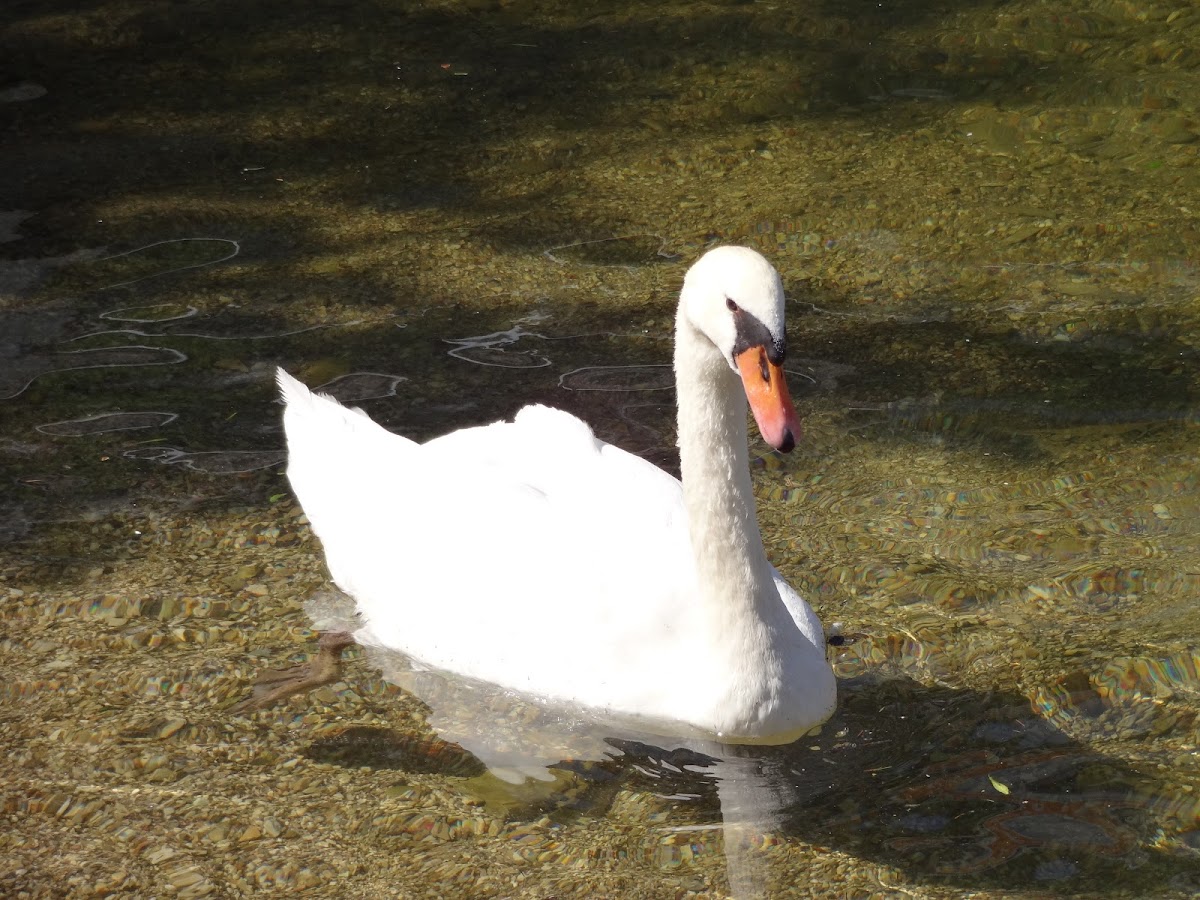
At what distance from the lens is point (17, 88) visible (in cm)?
864

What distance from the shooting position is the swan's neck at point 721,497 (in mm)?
3883

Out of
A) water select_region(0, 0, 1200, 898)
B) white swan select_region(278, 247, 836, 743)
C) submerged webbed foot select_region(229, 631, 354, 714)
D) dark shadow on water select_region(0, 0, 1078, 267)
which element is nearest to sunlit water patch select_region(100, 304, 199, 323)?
water select_region(0, 0, 1200, 898)

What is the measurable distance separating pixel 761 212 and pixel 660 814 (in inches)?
154

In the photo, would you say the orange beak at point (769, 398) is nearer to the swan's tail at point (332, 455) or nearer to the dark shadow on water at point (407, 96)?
the swan's tail at point (332, 455)

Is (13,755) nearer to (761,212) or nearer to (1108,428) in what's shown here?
(1108,428)

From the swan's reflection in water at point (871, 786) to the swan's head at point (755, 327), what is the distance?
0.93 meters

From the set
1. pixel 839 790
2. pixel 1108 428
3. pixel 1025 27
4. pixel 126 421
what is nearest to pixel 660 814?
pixel 839 790

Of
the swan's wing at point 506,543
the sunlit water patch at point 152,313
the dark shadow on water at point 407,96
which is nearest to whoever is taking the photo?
the swan's wing at point 506,543

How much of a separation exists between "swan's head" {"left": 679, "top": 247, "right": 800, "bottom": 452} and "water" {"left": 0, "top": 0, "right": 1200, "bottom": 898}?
1.08 metres

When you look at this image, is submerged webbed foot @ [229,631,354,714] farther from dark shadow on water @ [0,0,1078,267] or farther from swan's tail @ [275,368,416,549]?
dark shadow on water @ [0,0,1078,267]

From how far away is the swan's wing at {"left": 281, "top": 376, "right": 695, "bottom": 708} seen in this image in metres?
4.19

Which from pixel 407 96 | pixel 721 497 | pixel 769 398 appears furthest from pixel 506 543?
pixel 407 96

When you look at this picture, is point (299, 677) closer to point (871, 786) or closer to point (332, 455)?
point (332, 455)

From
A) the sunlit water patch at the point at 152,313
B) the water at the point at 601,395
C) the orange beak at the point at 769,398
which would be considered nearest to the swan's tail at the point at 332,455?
the water at the point at 601,395
